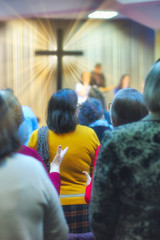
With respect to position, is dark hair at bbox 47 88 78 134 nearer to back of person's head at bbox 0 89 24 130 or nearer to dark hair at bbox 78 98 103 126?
back of person's head at bbox 0 89 24 130

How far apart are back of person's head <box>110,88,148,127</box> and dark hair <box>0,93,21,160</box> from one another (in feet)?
2.45

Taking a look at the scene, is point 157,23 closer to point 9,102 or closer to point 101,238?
point 9,102

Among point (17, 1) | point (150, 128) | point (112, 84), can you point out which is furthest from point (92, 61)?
point (150, 128)

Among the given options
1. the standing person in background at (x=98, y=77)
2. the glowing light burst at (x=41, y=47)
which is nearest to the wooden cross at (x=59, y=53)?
the glowing light burst at (x=41, y=47)

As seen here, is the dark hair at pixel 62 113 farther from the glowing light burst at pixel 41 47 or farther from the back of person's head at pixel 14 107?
the glowing light burst at pixel 41 47

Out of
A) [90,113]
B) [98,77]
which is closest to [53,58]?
[98,77]

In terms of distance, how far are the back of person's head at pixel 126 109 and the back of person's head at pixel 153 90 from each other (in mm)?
458

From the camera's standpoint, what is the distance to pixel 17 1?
24.6 feet

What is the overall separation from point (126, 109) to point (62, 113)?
66 centimetres

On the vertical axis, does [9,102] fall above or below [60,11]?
below

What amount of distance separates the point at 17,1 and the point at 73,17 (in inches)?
67.3

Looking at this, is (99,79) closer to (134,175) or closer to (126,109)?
(126,109)

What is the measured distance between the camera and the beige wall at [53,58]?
8.80m

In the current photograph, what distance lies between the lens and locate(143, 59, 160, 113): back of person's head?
1.34m
